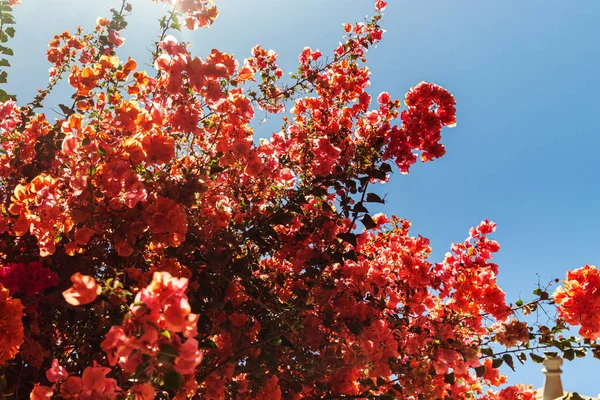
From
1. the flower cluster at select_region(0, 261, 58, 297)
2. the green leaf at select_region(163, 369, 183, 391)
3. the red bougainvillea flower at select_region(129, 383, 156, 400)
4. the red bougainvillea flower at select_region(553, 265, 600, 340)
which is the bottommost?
the red bougainvillea flower at select_region(129, 383, 156, 400)

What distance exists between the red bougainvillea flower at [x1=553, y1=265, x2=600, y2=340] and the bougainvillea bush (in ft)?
0.03

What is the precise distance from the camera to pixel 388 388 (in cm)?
284

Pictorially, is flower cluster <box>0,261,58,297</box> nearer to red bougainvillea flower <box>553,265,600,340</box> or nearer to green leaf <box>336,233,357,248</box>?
green leaf <box>336,233,357,248</box>

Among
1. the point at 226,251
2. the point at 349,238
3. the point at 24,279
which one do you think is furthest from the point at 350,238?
the point at 24,279

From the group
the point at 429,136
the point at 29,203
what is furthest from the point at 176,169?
the point at 429,136

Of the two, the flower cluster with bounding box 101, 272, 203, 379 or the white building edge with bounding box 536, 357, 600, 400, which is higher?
the white building edge with bounding box 536, 357, 600, 400

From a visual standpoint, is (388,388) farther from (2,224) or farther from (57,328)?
(2,224)

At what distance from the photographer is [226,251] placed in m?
2.43

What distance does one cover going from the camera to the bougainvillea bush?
1822 mm

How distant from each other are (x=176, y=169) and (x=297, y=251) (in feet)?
3.23

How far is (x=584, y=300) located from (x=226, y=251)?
6.71 feet

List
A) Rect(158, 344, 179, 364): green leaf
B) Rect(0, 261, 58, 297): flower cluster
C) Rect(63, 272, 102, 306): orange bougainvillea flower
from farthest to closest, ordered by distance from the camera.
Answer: Rect(0, 261, 58, 297): flower cluster < Rect(63, 272, 102, 306): orange bougainvillea flower < Rect(158, 344, 179, 364): green leaf

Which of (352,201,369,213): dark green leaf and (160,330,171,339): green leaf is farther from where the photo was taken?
(352,201,369,213): dark green leaf

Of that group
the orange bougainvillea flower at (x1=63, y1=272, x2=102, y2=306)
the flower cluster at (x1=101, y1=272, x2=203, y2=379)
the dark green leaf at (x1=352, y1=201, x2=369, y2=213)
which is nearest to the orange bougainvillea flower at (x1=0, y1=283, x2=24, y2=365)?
the orange bougainvillea flower at (x1=63, y1=272, x2=102, y2=306)
